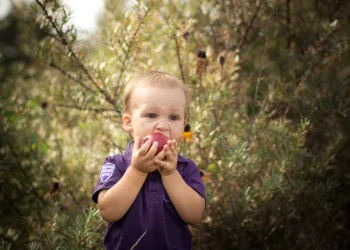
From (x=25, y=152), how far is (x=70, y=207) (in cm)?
50

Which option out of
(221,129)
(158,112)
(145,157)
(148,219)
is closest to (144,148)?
(145,157)

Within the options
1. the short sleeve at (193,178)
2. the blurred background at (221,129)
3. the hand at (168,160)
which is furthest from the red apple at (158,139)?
the blurred background at (221,129)

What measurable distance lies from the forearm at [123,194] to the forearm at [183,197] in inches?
4.3

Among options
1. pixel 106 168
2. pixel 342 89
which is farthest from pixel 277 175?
pixel 106 168

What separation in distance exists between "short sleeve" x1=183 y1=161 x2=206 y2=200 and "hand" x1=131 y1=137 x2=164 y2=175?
0.74 ft

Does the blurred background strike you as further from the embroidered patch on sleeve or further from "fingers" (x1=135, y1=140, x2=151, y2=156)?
"fingers" (x1=135, y1=140, x2=151, y2=156)

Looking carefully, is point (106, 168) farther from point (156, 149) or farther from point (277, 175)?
point (277, 175)

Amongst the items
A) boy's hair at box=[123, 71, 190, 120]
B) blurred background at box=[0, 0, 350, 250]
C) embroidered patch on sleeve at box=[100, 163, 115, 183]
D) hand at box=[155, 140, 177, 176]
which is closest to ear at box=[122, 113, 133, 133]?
boy's hair at box=[123, 71, 190, 120]

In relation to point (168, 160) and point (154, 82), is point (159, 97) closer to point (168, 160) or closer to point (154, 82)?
point (154, 82)

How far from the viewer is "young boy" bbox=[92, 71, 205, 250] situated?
4.76ft

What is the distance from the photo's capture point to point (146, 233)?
58.5 inches

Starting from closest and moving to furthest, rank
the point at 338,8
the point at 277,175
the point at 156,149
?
the point at 156,149 → the point at 277,175 → the point at 338,8

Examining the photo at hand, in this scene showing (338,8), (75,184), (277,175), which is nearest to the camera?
(277,175)

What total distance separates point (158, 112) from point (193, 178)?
319mm
